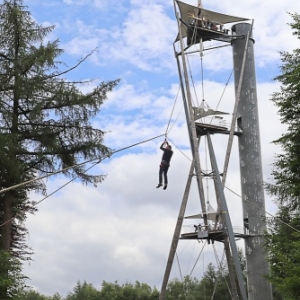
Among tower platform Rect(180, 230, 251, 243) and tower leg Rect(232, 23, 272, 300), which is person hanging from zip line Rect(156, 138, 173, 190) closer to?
tower platform Rect(180, 230, 251, 243)

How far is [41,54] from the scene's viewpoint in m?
13.6

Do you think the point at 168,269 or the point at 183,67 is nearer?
the point at 168,269

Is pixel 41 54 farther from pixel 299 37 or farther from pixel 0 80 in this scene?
pixel 299 37

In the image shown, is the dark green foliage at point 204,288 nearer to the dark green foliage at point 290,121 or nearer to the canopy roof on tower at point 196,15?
the canopy roof on tower at point 196,15

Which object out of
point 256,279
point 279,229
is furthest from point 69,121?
point 256,279

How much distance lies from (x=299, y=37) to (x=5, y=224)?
806cm

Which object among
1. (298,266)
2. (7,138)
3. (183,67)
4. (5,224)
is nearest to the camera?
(298,266)

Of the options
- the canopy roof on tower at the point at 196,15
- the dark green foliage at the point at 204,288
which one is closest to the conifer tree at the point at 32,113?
the canopy roof on tower at the point at 196,15

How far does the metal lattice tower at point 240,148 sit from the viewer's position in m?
18.2

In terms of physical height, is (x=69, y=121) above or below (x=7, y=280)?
above

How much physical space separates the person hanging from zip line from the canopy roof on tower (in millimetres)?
5448

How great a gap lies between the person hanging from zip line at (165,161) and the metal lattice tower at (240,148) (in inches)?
71.0

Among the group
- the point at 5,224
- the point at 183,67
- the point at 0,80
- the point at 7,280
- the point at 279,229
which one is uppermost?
the point at 183,67

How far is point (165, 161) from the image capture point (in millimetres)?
16828
